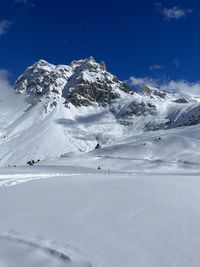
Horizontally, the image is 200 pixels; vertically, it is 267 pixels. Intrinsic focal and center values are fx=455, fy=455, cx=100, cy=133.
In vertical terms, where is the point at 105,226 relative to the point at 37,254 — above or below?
above

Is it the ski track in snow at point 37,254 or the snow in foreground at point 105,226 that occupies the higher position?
the snow in foreground at point 105,226

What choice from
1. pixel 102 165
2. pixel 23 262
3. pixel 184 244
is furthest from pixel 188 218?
pixel 102 165

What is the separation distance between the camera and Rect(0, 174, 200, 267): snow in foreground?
7441 mm

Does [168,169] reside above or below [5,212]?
above

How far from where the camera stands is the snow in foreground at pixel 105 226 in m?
7.44

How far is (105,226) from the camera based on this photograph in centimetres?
917

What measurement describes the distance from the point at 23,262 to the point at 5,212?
392cm

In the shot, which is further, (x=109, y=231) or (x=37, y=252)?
(x=109, y=231)

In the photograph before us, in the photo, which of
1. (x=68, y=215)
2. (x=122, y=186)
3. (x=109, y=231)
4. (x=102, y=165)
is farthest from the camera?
(x=102, y=165)

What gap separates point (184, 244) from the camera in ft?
25.5

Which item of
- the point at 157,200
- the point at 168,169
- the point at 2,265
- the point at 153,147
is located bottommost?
the point at 2,265

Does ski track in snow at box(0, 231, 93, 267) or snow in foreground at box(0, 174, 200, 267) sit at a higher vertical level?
snow in foreground at box(0, 174, 200, 267)

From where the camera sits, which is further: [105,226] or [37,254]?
[105,226]

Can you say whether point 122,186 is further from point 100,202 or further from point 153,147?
point 153,147
